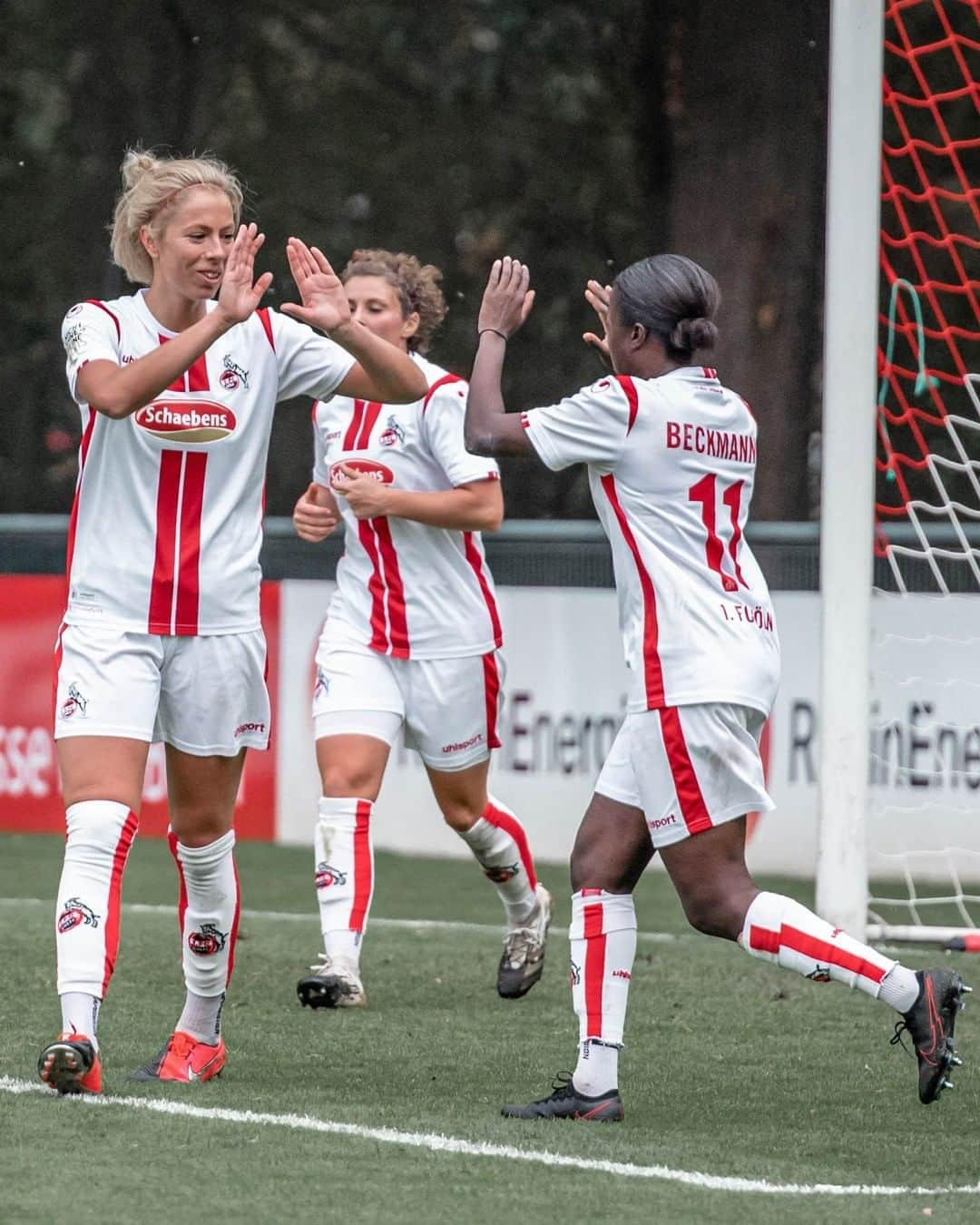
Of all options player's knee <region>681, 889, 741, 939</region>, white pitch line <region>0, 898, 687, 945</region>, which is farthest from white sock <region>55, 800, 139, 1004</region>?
white pitch line <region>0, 898, 687, 945</region>

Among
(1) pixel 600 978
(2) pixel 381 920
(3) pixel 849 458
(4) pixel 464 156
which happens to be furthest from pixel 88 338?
(4) pixel 464 156

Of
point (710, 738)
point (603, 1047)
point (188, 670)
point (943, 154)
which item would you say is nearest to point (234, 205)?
point (188, 670)

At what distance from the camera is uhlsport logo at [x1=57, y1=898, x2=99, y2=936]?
4898mm

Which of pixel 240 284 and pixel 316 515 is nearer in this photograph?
pixel 240 284

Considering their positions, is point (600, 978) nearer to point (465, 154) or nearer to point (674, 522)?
point (674, 522)

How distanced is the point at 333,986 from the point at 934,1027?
220cm

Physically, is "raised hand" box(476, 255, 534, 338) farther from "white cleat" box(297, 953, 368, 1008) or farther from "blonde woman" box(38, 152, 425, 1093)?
"white cleat" box(297, 953, 368, 1008)

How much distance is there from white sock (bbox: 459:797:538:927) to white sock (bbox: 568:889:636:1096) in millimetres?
2005

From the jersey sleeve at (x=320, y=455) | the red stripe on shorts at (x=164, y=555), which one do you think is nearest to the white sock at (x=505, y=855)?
the jersey sleeve at (x=320, y=455)

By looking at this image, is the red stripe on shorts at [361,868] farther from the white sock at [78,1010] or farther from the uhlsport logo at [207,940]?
the white sock at [78,1010]

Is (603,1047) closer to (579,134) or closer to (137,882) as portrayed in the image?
(137,882)

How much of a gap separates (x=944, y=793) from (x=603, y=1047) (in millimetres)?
4657

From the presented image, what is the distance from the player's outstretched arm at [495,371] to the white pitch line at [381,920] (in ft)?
11.7

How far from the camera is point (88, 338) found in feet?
16.4
